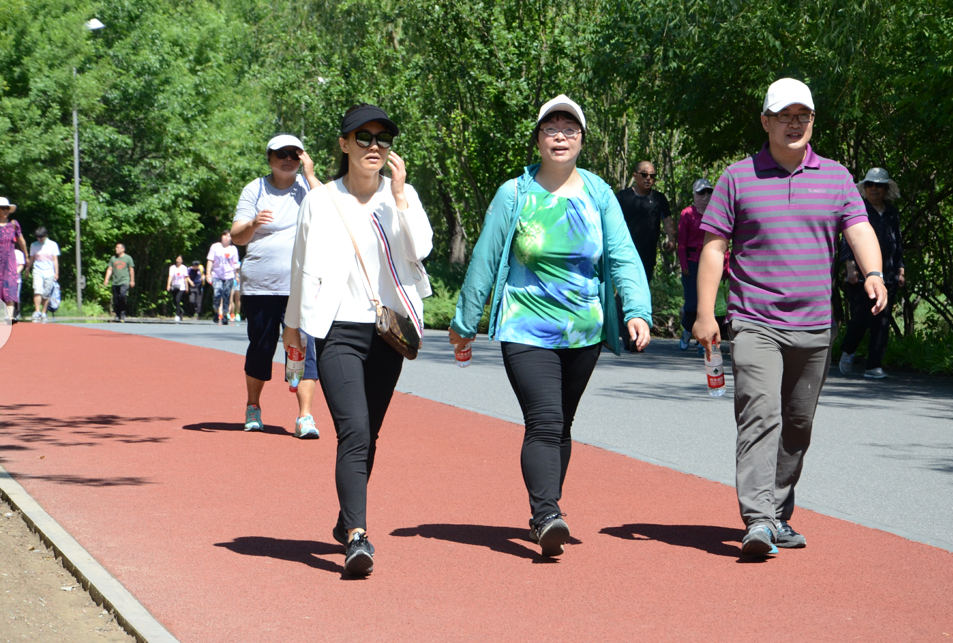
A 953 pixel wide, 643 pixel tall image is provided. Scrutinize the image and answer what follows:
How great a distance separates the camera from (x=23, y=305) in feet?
114

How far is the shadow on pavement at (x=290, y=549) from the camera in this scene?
5180mm

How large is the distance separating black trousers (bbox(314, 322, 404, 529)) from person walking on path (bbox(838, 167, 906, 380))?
7960 mm

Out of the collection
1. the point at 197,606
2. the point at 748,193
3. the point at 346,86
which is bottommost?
the point at 197,606

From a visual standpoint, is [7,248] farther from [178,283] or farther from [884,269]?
[178,283]

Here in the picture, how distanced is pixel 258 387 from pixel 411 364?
5587 mm

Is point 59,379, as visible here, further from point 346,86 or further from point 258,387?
point 346,86

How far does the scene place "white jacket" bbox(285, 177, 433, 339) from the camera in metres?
5.09

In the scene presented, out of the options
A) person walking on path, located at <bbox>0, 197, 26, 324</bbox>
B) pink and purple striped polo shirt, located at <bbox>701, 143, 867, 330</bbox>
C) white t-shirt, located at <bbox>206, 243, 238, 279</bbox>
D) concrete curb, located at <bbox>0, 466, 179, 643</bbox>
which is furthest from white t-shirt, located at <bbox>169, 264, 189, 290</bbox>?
pink and purple striped polo shirt, located at <bbox>701, 143, 867, 330</bbox>

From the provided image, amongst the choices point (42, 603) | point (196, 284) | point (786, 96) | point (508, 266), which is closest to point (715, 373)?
point (508, 266)

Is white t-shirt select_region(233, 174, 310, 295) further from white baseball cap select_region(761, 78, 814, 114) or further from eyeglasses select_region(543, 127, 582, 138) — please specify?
white baseball cap select_region(761, 78, 814, 114)

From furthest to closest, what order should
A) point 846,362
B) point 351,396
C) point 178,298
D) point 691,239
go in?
point 178,298
point 691,239
point 846,362
point 351,396

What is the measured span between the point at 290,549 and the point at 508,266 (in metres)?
1.52

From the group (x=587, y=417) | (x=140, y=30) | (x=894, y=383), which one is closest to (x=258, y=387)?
(x=587, y=417)

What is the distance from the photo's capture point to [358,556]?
4832 millimetres
